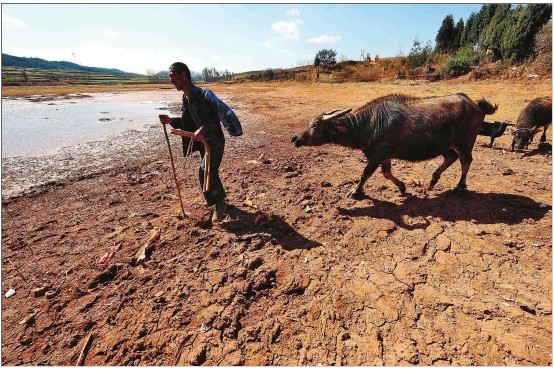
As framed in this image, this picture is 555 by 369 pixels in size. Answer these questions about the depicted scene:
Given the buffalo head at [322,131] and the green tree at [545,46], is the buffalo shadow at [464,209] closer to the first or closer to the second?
the buffalo head at [322,131]

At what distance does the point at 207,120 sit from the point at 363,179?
9.48ft

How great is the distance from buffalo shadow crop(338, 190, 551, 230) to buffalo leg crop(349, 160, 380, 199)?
27 centimetres

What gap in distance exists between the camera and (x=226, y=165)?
7594mm

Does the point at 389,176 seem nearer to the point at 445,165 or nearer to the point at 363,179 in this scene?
the point at 363,179

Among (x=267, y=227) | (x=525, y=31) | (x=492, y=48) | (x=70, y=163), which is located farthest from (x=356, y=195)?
(x=492, y=48)

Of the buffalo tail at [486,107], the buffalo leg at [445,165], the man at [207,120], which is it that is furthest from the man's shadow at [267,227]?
the buffalo tail at [486,107]

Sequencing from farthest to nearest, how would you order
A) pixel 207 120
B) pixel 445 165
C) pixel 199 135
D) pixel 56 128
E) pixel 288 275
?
1. pixel 56 128
2. pixel 445 165
3. pixel 207 120
4. pixel 199 135
5. pixel 288 275

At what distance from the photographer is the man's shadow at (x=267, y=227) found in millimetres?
4043

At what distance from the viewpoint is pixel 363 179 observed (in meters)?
5.16

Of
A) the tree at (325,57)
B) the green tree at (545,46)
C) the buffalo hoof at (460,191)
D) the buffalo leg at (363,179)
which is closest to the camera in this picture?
the buffalo leg at (363,179)

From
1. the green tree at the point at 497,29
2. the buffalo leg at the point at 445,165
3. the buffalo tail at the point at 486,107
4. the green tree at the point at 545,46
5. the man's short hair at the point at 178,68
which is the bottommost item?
the buffalo leg at the point at 445,165

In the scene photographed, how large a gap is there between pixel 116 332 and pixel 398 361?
2653 mm

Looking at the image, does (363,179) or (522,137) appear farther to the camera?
(522,137)

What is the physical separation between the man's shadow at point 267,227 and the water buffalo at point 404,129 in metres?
1.62
